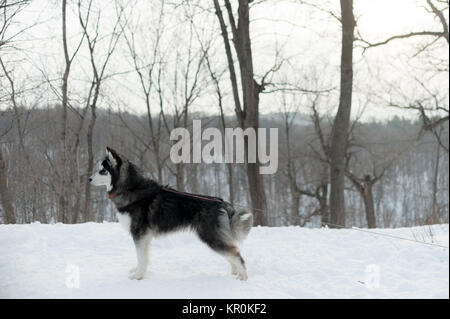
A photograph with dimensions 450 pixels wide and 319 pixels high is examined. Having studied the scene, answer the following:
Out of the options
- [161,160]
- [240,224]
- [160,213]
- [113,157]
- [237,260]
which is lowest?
[237,260]

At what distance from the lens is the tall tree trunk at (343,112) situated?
1075cm

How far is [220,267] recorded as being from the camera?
5488mm

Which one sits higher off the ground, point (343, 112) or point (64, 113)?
point (64, 113)

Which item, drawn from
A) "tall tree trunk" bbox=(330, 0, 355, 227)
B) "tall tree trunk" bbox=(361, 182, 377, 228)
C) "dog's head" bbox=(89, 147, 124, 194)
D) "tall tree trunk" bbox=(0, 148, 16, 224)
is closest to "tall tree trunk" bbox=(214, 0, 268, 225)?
"tall tree trunk" bbox=(330, 0, 355, 227)

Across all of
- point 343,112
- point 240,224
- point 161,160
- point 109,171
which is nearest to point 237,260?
point 240,224

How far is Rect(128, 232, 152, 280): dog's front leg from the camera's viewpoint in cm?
494

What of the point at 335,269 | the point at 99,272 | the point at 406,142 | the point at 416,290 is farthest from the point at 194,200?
the point at 406,142

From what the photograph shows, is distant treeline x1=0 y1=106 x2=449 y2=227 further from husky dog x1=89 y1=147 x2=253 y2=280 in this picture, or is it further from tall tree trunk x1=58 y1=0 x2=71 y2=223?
husky dog x1=89 y1=147 x2=253 y2=280

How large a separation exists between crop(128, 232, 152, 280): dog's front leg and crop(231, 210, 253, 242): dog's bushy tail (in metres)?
1.17

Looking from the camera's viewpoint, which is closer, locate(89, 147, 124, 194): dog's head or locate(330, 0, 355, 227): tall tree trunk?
locate(89, 147, 124, 194): dog's head

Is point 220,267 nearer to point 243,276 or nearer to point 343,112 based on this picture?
point 243,276

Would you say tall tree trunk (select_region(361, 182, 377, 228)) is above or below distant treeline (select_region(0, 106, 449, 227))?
below

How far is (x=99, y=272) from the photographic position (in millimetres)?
5156

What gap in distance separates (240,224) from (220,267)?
909mm
